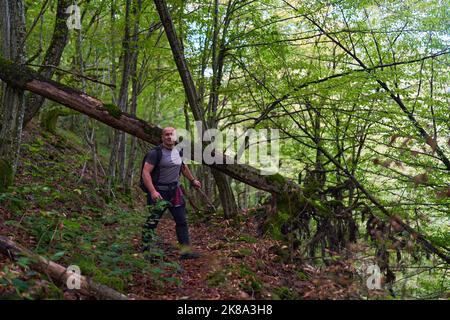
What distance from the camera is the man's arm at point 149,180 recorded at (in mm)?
5594

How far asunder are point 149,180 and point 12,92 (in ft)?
11.4

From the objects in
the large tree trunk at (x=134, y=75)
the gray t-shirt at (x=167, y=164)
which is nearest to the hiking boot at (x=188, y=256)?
the gray t-shirt at (x=167, y=164)

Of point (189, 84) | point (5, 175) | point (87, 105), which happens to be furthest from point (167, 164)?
point (5, 175)

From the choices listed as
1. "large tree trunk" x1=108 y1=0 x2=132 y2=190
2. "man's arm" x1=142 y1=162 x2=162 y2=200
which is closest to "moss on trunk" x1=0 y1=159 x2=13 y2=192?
"man's arm" x1=142 y1=162 x2=162 y2=200

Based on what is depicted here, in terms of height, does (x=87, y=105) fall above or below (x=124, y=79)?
below

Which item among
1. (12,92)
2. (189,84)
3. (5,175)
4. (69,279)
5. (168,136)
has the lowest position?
(69,279)

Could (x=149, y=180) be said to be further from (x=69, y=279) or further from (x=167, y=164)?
(x=69, y=279)

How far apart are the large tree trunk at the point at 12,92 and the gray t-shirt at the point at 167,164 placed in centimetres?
293

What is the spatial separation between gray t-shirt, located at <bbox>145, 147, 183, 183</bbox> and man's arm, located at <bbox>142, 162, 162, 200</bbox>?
74mm

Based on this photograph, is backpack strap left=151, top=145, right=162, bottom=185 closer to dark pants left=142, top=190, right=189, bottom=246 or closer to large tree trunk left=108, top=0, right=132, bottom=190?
dark pants left=142, top=190, right=189, bottom=246

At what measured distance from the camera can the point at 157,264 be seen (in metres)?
5.48

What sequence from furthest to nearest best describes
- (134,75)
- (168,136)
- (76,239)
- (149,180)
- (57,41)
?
(134,75) → (57,41) → (168,136) → (149,180) → (76,239)
